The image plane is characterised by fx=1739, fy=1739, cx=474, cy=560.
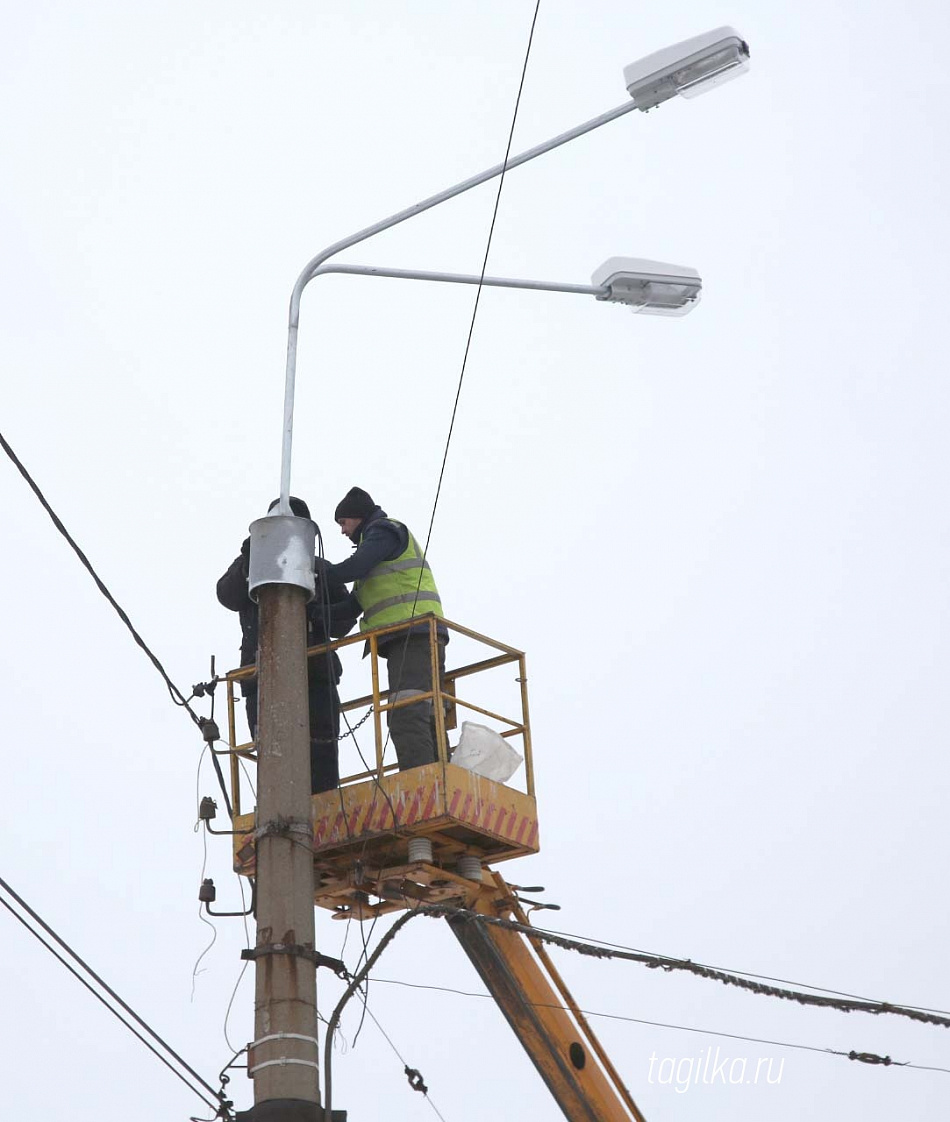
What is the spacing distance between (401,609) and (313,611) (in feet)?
2.11

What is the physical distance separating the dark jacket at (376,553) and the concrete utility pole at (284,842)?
192 centimetres

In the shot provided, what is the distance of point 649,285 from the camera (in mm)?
10758

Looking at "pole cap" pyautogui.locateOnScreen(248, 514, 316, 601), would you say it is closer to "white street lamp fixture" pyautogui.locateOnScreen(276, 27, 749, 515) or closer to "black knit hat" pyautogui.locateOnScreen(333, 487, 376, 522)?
"white street lamp fixture" pyautogui.locateOnScreen(276, 27, 749, 515)

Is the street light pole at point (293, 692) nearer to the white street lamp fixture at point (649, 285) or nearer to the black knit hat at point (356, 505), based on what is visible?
the white street lamp fixture at point (649, 285)

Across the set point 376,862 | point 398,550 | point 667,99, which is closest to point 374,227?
point 667,99

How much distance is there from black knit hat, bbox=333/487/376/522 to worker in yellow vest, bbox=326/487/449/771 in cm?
20

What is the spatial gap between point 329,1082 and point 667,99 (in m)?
5.81

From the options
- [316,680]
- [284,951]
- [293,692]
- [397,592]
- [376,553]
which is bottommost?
[284,951]

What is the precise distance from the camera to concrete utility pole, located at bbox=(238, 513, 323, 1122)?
8258 mm

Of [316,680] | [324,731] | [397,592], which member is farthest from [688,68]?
[324,731]

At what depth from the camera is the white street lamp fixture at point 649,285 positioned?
35.0 ft

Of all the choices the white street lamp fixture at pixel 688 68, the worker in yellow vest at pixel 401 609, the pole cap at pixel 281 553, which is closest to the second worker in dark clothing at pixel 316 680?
the worker in yellow vest at pixel 401 609

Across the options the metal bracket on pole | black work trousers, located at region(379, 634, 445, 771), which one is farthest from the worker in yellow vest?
the metal bracket on pole

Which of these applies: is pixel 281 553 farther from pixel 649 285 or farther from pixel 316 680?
pixel 649 285
